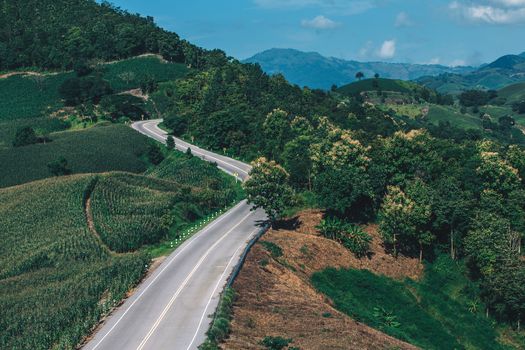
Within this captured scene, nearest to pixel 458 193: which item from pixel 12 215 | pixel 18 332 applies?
pixel 18 332

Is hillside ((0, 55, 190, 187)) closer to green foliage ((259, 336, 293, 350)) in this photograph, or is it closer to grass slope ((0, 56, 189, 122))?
grass slope ((0, 56, 189, 122))

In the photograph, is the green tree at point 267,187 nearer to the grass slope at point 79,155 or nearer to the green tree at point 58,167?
the green tree at point 58,167

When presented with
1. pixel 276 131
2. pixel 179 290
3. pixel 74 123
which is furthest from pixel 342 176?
pixel 74 123

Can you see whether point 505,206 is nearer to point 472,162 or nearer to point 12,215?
point 472,162

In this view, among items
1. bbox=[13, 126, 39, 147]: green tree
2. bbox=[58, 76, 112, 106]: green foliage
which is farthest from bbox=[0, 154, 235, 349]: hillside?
bbox=[58, 76, 112, 106]: green foliage

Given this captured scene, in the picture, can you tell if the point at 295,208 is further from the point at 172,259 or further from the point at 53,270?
the point at 53,270

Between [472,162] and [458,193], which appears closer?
[458,193]
